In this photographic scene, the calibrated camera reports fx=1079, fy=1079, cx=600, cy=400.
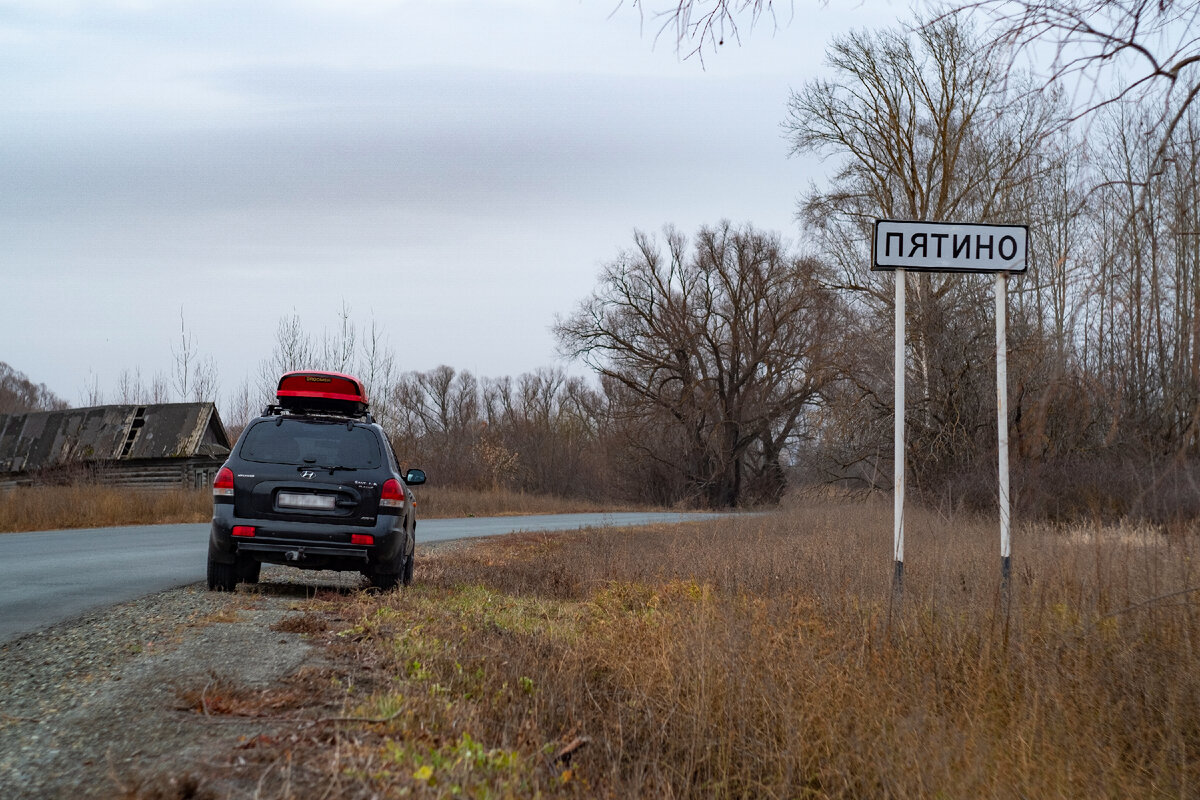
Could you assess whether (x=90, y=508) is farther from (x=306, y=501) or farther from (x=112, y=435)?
(x=112, y=435)

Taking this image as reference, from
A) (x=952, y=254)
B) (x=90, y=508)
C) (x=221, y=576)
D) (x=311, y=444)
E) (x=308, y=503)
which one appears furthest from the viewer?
(x=90, y=508)

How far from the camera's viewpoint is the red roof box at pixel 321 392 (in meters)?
12.1

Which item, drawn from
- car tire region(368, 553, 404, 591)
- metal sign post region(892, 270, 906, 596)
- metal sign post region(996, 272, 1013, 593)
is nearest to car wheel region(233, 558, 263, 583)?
car tire region(368, 553, 404, 591)

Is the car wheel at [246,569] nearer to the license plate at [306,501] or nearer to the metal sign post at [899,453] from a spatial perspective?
the license plate at [306,501]

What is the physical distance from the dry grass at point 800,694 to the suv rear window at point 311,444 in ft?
5.65

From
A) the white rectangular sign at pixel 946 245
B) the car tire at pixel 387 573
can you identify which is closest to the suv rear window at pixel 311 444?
the car tire at pixel 387 573

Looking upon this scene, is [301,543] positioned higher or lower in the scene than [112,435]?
lower

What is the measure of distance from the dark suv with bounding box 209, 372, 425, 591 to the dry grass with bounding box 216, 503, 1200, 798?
3.20ft

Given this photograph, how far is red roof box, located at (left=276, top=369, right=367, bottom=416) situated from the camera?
39.6 feet

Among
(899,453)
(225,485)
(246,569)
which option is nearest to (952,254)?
(899,453)

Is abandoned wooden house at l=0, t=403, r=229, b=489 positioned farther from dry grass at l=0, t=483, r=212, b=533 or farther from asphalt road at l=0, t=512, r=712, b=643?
asphalt road at l=0, t=512, r=712, b=643

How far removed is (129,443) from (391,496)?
34.7m

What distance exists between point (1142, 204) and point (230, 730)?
436 cm

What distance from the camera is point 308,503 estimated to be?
9977 millimetres
